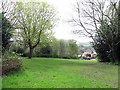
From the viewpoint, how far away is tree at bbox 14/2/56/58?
28188mm

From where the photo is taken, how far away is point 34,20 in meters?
28.6

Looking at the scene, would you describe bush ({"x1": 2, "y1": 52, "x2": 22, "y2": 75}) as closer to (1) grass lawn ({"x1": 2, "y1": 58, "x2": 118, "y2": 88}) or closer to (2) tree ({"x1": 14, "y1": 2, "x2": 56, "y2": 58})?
(1) grass lawn ({"x1": 2, "y1": 58, "x2": 118, "y2": 88})

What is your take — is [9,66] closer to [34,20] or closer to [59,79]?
[59,79]

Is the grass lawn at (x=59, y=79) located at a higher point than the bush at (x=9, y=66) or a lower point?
lower

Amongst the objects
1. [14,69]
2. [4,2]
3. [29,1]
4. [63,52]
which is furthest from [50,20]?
[14,69]

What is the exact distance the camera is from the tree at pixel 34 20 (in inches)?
1110

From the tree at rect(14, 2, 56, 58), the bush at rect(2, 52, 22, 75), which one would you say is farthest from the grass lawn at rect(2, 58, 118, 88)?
the tree at rect(14, 2, 56, 58)

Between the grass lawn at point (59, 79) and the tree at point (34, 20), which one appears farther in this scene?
the tree at point (34, 20)

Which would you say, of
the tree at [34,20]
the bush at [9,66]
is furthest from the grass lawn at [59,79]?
the tree at [34,20]

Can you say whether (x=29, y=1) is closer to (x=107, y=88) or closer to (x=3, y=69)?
(x=3, y=69)

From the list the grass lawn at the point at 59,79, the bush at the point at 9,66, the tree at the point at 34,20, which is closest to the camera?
the grass lawn at the point at 59,79

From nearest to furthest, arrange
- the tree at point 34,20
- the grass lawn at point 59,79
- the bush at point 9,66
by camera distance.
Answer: the grass lawn at point 59,79 → the bush at point 9,66 → the tree at point 34,20

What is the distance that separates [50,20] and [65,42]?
10.6 metres

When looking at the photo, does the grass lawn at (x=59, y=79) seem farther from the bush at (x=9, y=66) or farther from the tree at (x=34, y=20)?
the tree at (x=34, y=20)
